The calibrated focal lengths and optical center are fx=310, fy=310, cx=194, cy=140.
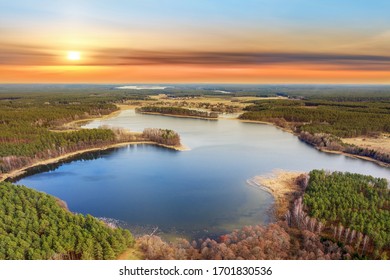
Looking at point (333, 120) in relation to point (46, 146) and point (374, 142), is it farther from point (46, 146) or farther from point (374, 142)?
point (46, 146)

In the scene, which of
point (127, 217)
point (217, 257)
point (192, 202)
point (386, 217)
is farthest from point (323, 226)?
point (127, 217)

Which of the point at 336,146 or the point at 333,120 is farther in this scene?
the point at 333,120

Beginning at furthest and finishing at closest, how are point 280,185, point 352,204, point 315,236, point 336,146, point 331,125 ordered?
1. point 331,125
2. point 336,146
3. point 280,185
4. point 352,204
5. point 315,236

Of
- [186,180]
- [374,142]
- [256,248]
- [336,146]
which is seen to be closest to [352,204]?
[256,248]

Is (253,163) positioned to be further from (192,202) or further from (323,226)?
(323,226)

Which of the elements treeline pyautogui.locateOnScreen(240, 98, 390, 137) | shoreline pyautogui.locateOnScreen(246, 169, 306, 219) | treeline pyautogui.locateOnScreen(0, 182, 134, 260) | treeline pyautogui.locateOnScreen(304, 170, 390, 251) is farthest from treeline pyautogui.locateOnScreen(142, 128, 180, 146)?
treeline pyautogui.locateOnScreen(0, 182, 134, 260)

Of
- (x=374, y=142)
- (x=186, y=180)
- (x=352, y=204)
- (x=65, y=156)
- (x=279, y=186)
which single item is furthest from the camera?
(x=374, y=142)
